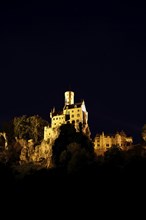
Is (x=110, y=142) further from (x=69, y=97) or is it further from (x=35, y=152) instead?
(x=69, y=97)

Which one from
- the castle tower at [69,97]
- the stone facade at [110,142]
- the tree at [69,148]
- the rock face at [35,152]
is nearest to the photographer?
the tree at [69,148]

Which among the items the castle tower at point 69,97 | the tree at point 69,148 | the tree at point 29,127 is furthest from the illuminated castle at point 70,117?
the tree at point 69,148

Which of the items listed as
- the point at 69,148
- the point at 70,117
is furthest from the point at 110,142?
the point at 69,148

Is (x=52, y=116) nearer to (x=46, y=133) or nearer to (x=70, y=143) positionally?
(x=46, y=133)

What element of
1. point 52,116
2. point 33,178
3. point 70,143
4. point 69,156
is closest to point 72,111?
point 52,116

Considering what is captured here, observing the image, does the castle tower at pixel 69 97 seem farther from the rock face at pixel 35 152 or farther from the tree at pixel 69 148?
the tree at pixel 69 148

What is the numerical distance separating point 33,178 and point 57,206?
35.5 ft

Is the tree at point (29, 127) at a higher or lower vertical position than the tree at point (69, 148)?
higher

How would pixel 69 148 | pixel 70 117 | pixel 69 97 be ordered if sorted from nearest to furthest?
pixel 69 148 < pixel 70 117 < pixel 69 97

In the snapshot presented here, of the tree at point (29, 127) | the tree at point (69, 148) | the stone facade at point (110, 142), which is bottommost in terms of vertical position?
the tree at point (69, 148)

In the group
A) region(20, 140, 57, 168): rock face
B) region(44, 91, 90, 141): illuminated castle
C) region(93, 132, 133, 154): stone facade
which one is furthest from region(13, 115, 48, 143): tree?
region(93, 132, 133, 154): stone facade

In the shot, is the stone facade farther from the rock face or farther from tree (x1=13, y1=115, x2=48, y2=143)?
tree (x1=13, y1=115, x2=48, y2=143)

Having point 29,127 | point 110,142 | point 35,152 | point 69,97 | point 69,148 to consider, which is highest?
point 69,97

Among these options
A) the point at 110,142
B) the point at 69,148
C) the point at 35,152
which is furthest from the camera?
the point at 110,142
